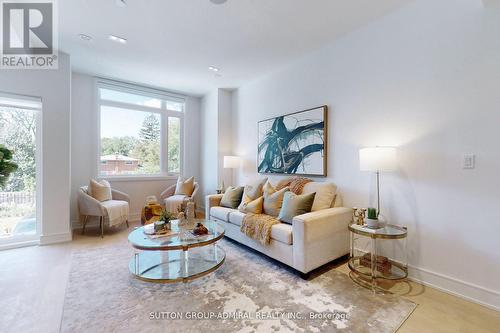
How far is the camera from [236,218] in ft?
10.5

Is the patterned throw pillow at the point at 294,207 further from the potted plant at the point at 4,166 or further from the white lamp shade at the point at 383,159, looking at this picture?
the potted plant at the point at 4,166

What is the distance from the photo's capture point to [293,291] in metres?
2.11

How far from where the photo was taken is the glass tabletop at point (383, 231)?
6.86 ft

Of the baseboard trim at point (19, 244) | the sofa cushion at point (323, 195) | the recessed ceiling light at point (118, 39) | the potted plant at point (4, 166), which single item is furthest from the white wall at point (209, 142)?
the potted plant at point (4, 166)

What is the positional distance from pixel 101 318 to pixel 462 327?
2671 millimetres

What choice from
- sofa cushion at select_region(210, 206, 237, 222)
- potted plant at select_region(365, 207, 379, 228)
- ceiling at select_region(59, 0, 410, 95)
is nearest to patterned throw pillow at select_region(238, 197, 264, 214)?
sofa cushion at select_region(210, 206, 237, 222)

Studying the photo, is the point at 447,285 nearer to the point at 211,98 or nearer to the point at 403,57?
the point at 403,57

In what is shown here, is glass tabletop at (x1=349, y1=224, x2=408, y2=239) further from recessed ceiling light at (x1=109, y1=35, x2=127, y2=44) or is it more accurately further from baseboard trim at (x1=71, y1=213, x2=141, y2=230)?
baseboard trim at (x1=71, y1=213, x2=141, y2=230)

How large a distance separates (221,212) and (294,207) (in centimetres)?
130

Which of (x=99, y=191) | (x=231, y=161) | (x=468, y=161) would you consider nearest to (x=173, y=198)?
(x=99, y=191)

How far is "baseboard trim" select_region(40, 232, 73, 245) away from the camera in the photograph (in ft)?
10.7

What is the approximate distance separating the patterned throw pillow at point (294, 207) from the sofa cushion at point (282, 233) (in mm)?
101

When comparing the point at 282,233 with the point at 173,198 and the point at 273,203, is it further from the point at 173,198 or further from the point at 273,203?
the point at 173,198

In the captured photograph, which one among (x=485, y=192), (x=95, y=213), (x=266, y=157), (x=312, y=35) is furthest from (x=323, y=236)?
(x=95, y=213)
